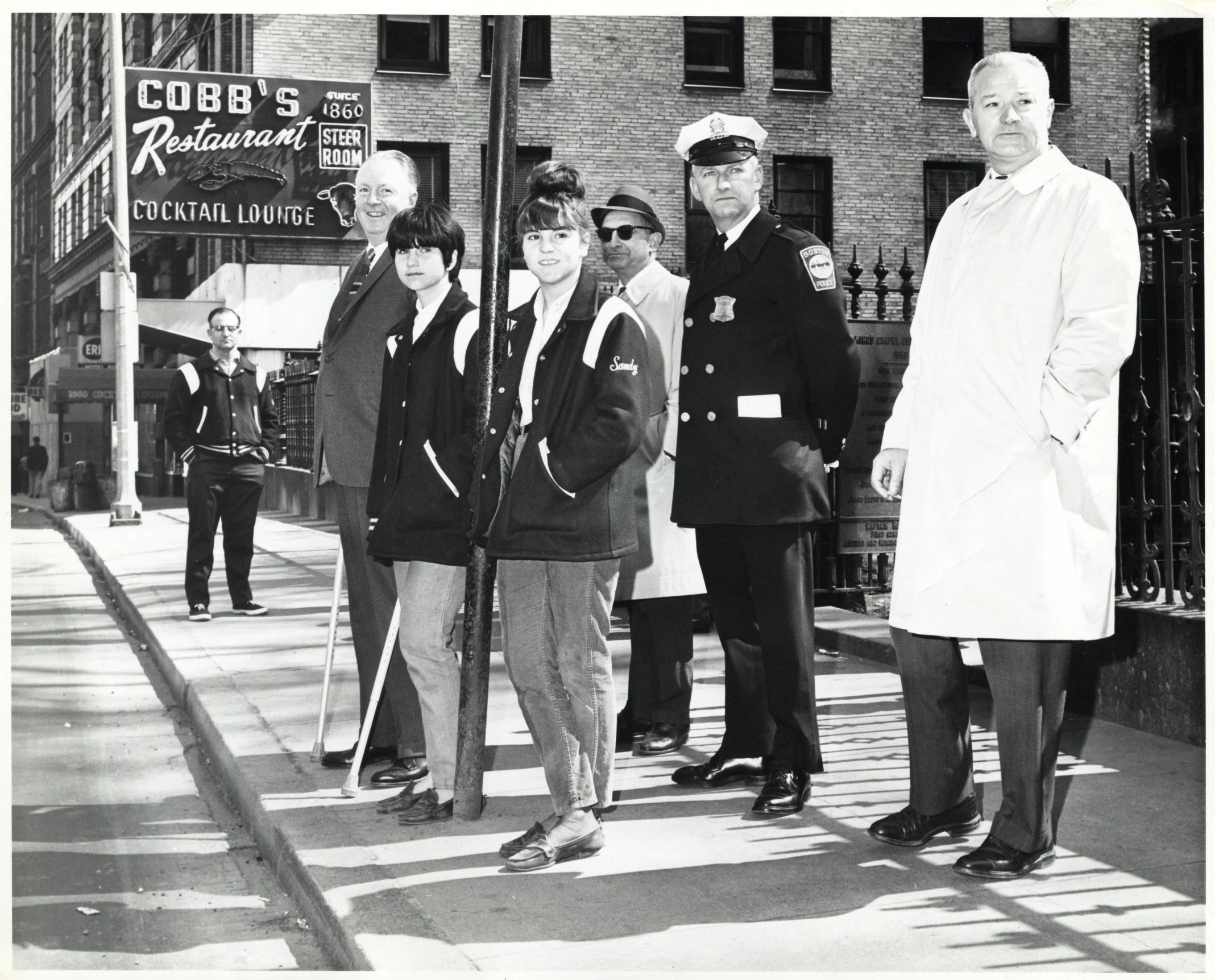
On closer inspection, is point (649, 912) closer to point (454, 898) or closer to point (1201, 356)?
point (454, 898)

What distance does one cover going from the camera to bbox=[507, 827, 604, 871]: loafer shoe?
13.2 feet

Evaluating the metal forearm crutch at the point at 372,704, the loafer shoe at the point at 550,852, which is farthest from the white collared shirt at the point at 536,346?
the loafer shoe at the point at 550,852

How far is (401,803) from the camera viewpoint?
188 inches

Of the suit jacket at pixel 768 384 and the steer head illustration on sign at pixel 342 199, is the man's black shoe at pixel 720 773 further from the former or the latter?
the steer head illustration on sign at pixel 342 199

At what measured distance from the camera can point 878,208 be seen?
26.6 meters

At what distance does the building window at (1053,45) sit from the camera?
85.8ft

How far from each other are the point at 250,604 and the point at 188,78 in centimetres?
1385

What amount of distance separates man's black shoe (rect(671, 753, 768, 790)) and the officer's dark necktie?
7.25 ft

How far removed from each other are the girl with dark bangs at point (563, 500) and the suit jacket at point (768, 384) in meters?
0.55

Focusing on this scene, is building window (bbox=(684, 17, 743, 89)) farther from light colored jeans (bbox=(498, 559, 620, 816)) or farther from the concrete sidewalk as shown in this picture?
light colored jeans (bbox=(498, 559, 620, 816))

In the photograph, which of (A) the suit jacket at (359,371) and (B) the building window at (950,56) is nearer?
(A) the suit jacket at (359,371)

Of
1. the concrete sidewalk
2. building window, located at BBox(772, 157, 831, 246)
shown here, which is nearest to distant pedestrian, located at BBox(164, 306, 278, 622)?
the concrete sidewalk

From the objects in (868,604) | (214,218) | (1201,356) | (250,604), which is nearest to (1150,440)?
(1201,356)

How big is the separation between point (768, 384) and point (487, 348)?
3.12 ft
